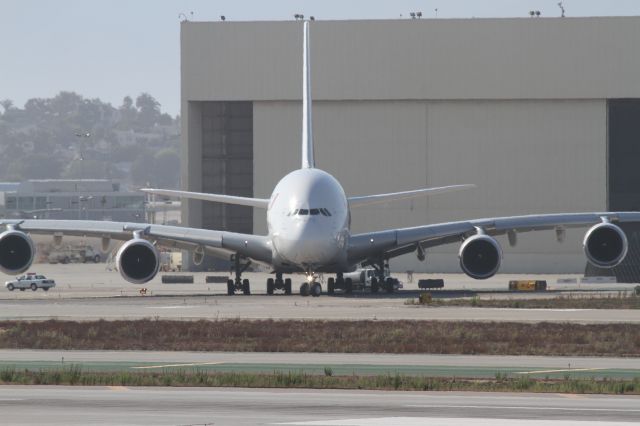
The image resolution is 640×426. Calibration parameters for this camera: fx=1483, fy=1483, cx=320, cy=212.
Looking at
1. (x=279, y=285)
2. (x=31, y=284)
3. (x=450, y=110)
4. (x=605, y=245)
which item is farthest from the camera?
(x=450, y=110)

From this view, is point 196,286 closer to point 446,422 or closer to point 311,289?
point 311,289

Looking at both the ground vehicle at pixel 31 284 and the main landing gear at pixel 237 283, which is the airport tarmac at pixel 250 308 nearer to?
the main landing gear at pixel 237 283

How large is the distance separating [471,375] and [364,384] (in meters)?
3.09

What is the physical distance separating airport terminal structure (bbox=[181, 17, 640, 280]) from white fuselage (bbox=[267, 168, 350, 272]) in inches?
1480

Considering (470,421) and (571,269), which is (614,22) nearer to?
(571,269)

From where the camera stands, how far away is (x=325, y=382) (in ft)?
87.5

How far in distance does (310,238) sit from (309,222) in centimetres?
59

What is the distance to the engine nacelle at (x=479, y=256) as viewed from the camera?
56500mm

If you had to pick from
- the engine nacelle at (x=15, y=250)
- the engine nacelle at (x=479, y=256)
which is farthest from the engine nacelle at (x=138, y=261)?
the engine nacelle at (x=479, y=256)

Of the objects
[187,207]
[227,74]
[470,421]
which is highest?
[227,74]

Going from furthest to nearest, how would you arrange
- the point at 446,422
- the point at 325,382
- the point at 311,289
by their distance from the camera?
the point at 311,289, the point at 325,382, the point at 446,422

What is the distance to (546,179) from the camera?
92.5 meters

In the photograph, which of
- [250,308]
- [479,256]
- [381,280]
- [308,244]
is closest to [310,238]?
[308,244]

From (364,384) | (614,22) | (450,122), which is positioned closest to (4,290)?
(450,122)
